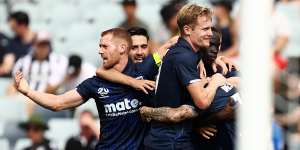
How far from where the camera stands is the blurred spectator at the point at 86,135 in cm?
1154

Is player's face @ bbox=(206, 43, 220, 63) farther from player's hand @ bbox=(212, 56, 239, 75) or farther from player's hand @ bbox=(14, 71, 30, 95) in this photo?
player's hand @ bbox=(14, 71, 30, 95)

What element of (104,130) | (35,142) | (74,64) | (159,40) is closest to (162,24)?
(159,40)

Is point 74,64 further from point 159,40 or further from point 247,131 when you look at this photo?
point 247,131

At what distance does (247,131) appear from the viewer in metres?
5.16

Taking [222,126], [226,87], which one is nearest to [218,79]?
[226,87]

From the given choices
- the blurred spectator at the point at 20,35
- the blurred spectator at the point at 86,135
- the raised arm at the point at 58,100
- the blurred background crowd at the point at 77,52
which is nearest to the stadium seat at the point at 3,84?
the blurred background crowd at the point at 77,52

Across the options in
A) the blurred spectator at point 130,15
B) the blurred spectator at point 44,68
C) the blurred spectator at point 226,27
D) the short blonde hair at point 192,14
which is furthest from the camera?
the blurred spectator at point 130,15

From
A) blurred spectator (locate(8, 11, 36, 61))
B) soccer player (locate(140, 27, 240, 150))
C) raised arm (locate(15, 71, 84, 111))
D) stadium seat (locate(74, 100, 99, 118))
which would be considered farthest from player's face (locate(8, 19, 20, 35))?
soccer player (locate(140, 27, 240, 150))

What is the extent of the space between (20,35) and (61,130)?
188 centimetres

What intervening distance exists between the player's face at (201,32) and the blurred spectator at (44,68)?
5.42m

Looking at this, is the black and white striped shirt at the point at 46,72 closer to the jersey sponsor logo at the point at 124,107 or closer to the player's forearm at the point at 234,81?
the jersey sponsor logo at the point at 124,107

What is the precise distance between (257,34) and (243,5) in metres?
0.16

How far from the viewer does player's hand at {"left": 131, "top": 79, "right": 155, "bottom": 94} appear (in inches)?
Answer: 299

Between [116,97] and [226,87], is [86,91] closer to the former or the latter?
[116,97]
